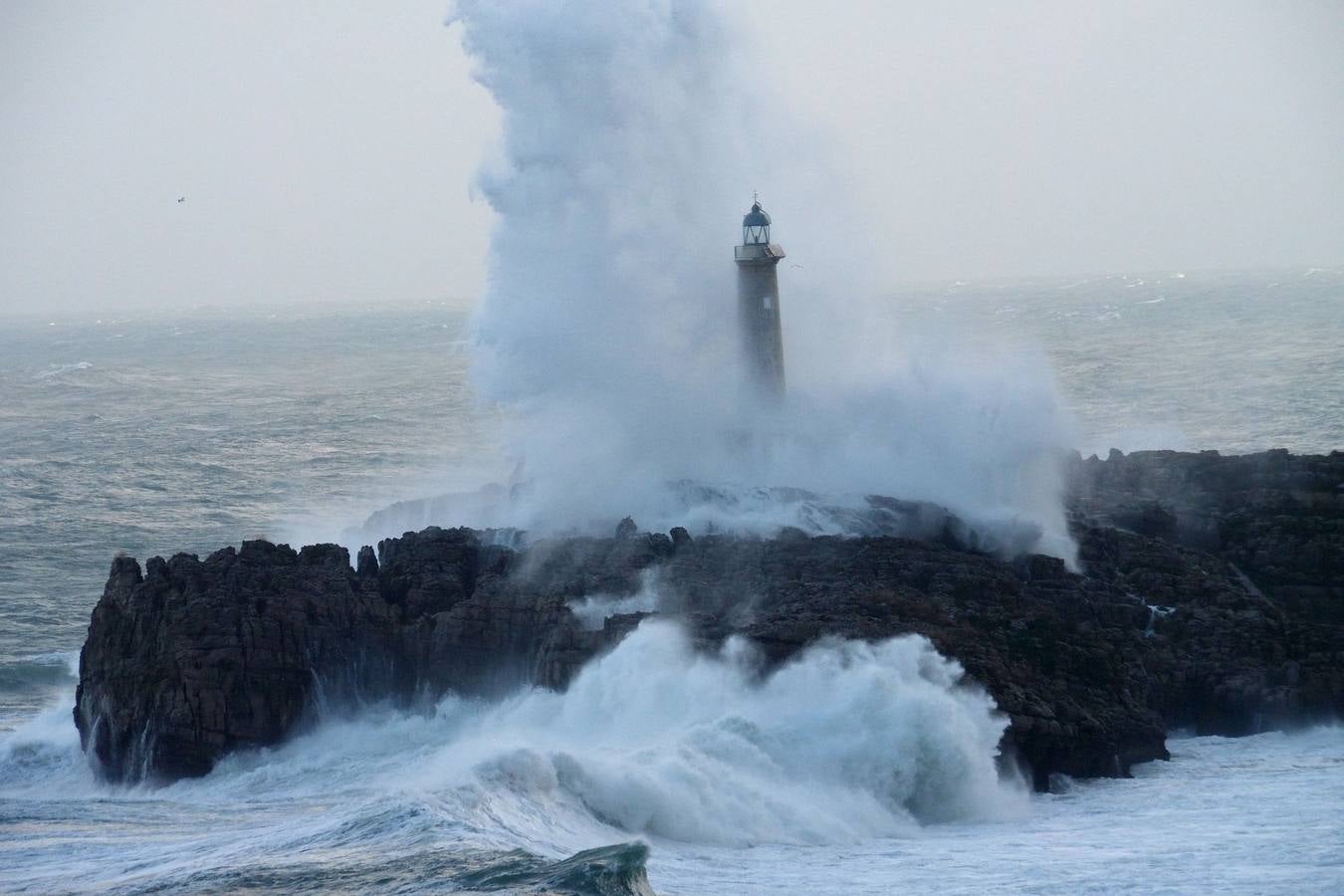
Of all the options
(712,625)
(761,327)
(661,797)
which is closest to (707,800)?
(661,797)

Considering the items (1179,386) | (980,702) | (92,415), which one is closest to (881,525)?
(980,702)

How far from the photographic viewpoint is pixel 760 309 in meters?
28.0

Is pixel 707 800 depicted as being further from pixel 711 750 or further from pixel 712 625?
pixel 712 625

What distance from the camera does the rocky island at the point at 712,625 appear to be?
64.0ft

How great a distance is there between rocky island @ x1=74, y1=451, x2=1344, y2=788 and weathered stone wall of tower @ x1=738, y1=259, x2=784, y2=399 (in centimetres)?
555

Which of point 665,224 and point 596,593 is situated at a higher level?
point 665,224

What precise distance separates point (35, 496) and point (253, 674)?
2142cm

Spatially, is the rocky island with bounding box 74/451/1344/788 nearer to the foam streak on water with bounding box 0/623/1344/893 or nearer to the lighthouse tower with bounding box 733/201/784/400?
the foam streak on water with bounding box 0/623/1344/893

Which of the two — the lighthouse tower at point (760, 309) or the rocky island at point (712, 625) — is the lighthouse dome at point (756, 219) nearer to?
the lighthouse tower at point (760, 309)

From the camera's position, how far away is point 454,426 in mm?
49906

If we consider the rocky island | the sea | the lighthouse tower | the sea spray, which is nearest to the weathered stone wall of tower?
the lighthouse tower

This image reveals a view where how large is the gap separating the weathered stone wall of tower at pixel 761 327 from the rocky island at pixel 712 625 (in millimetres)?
5550

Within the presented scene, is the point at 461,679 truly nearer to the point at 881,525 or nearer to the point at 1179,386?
the point at 881,525

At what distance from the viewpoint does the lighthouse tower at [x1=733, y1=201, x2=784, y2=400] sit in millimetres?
27875
